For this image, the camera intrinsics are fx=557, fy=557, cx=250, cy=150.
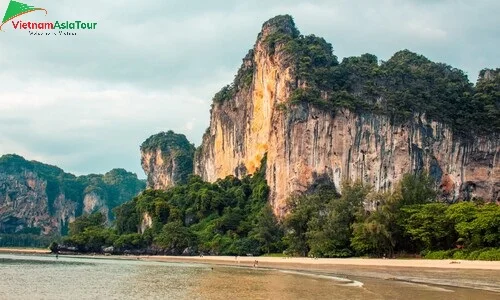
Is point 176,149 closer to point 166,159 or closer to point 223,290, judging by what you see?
point 166,159

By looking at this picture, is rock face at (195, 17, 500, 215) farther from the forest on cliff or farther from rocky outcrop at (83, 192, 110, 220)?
rocky outcrop at (83, 192, 110, 220)

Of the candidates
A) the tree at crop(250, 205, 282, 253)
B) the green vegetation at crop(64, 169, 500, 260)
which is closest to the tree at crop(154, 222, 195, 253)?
the green vegetation at crop(64, 169, 500, 260)

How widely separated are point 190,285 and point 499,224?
27.3m

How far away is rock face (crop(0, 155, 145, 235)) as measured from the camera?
563ft

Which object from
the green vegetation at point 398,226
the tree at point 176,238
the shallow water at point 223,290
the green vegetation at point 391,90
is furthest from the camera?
the tree at point 176,238

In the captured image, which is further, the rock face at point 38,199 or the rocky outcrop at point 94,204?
the rocky outcrop at point 94,204

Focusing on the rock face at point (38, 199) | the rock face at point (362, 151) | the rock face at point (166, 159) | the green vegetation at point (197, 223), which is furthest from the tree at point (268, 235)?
the rock face at point (38, 199)

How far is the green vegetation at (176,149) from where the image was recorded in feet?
456

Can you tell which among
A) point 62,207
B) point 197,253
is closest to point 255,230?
point 197,253

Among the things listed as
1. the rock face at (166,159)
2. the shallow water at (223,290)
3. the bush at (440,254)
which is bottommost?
→ the shallow water at (223,290)

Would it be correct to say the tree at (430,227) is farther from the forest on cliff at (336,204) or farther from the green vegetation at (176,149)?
the green vegetation at (176,149)

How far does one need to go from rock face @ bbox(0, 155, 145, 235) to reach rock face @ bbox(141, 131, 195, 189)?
152 ft

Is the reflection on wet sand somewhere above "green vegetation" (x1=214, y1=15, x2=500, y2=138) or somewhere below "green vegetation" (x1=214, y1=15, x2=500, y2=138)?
below

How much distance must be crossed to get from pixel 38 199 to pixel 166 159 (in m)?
60.1
